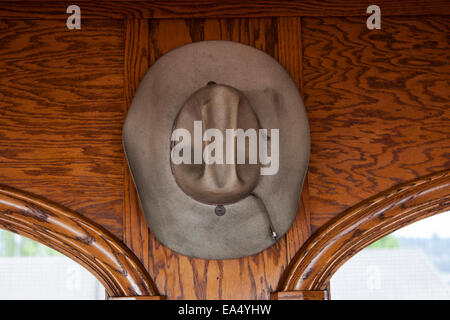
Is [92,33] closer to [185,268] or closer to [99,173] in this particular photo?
[99,173]

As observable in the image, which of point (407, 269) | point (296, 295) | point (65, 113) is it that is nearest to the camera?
point (296, 295)

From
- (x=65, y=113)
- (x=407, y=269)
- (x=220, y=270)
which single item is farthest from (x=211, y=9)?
(x=407, y=269)

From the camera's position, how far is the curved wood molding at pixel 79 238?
1.07 meters

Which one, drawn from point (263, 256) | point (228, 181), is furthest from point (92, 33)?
point (263, 256)

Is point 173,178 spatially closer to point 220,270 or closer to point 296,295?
point 220,270

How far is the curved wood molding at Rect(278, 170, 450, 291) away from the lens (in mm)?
1086

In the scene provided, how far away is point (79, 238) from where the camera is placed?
1.09 meters

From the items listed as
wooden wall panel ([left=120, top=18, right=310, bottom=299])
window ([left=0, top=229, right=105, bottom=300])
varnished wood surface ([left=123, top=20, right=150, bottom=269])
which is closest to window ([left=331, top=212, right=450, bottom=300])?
window ([left=0, top=229, right=105, bottom=300])

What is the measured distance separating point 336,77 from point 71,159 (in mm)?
689

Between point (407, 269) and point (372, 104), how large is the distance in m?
1.72

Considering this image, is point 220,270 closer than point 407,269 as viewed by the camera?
Yes

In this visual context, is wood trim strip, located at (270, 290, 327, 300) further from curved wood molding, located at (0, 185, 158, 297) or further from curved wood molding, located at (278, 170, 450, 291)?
curved wood molding, located at (0, 185, 158, 297)

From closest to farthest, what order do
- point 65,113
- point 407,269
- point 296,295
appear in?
point 296,295 → point 65,113 → point 407,269

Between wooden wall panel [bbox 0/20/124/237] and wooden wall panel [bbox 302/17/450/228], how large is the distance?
488 millimetres
